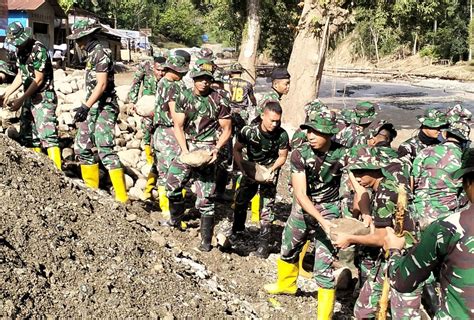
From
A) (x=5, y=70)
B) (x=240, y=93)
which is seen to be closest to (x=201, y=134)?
(x=240, y=93)

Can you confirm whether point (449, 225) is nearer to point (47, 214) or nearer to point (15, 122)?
point (47, 214)

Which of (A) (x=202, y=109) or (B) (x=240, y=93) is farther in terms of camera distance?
(B) (x=240, y=93)

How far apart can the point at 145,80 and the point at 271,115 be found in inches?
A: 149

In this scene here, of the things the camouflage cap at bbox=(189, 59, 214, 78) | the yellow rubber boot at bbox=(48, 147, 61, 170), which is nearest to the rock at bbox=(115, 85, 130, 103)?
the yellow rubber boot at bbox=(48, 147, 61, 170)

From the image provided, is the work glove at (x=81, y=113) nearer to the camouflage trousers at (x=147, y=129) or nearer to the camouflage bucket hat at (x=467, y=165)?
the camouflage trousers at (x=147, y=129)

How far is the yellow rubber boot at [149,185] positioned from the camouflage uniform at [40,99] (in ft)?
4.39

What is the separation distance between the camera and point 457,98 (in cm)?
3030

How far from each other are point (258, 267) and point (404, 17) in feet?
45.0

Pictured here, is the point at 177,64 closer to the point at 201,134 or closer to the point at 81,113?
the point at 201,134

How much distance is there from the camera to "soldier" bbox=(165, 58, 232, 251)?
17.9ft

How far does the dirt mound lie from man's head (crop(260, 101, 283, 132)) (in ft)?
4.88

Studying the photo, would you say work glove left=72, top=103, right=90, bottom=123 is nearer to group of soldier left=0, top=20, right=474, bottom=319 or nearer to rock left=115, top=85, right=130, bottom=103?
group of soldier left=0, top=20, right=474, bottom=319

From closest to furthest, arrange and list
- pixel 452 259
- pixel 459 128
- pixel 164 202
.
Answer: pixel 452 259, pixel 459 128, pixel 164 202

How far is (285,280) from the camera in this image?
4.90 metres
